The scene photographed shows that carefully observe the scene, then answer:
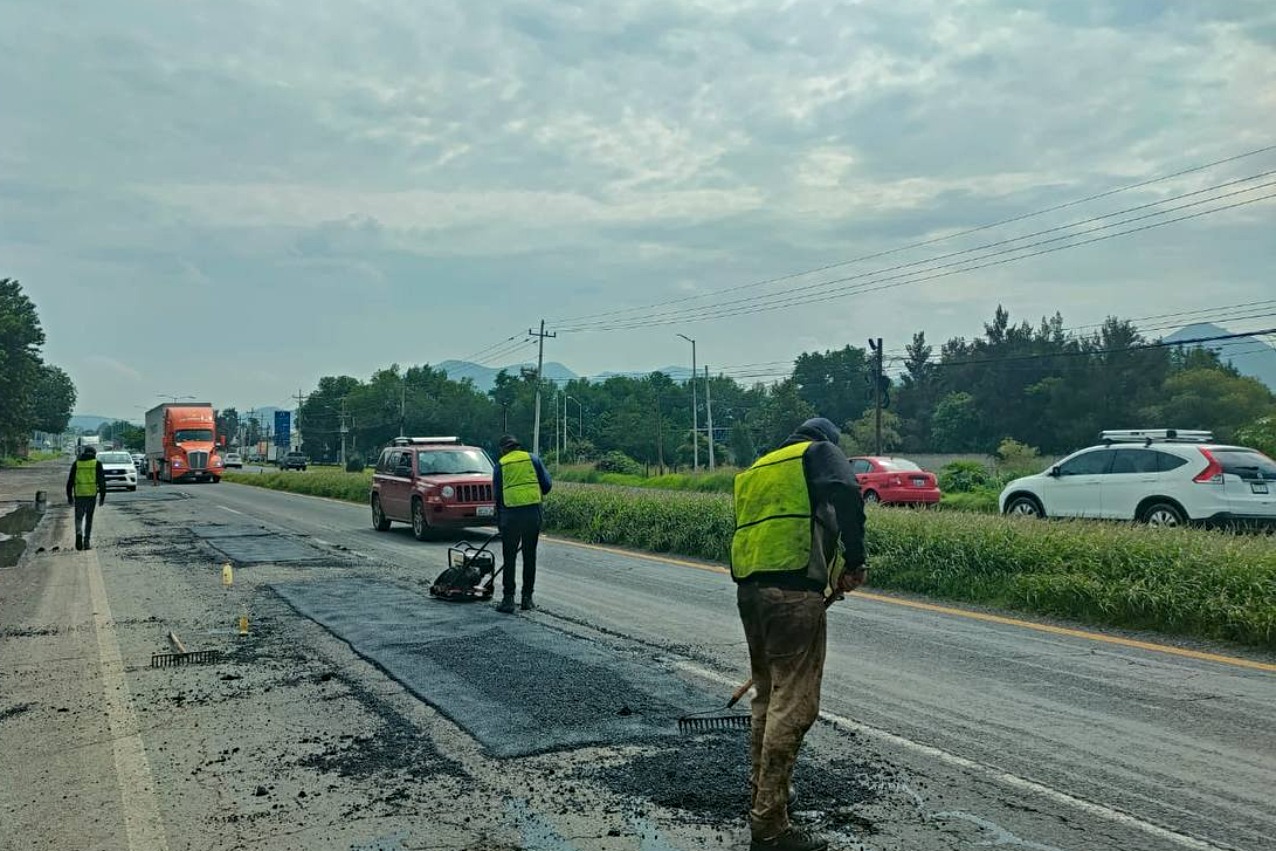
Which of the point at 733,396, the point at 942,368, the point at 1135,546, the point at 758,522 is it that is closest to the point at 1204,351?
the point at 942,368

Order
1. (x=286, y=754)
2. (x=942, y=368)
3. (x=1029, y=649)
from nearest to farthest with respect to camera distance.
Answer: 1. (x=286, y=754)
2. (x=1029, y=649)
3. (x=942, y=368)

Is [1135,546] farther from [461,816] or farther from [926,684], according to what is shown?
[461,816]

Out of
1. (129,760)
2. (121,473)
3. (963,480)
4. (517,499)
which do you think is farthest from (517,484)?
(121,473)

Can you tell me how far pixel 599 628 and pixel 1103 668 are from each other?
419 cm

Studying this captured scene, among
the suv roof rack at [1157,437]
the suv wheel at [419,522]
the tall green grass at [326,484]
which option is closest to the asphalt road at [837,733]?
the suv wheel at [419,522]

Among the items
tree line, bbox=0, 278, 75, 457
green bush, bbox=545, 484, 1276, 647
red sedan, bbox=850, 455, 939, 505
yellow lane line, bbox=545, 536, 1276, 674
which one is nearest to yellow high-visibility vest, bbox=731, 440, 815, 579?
yellow lane line, bbox=545, 536, 1276, 674

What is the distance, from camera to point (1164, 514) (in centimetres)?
1664

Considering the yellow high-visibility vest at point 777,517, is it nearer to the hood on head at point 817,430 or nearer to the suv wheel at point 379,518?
the hood on head at point 817,430

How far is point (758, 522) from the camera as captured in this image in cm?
462

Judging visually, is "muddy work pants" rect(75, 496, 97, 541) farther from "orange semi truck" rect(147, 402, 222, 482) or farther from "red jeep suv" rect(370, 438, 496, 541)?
"orange semi truck" rect(147, 402, 222, 482)

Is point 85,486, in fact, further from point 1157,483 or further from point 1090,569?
point 1157,483

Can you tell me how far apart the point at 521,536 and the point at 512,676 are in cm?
386

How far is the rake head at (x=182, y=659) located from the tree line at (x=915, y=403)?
1662 inches

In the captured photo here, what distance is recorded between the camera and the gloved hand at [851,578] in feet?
14.6
